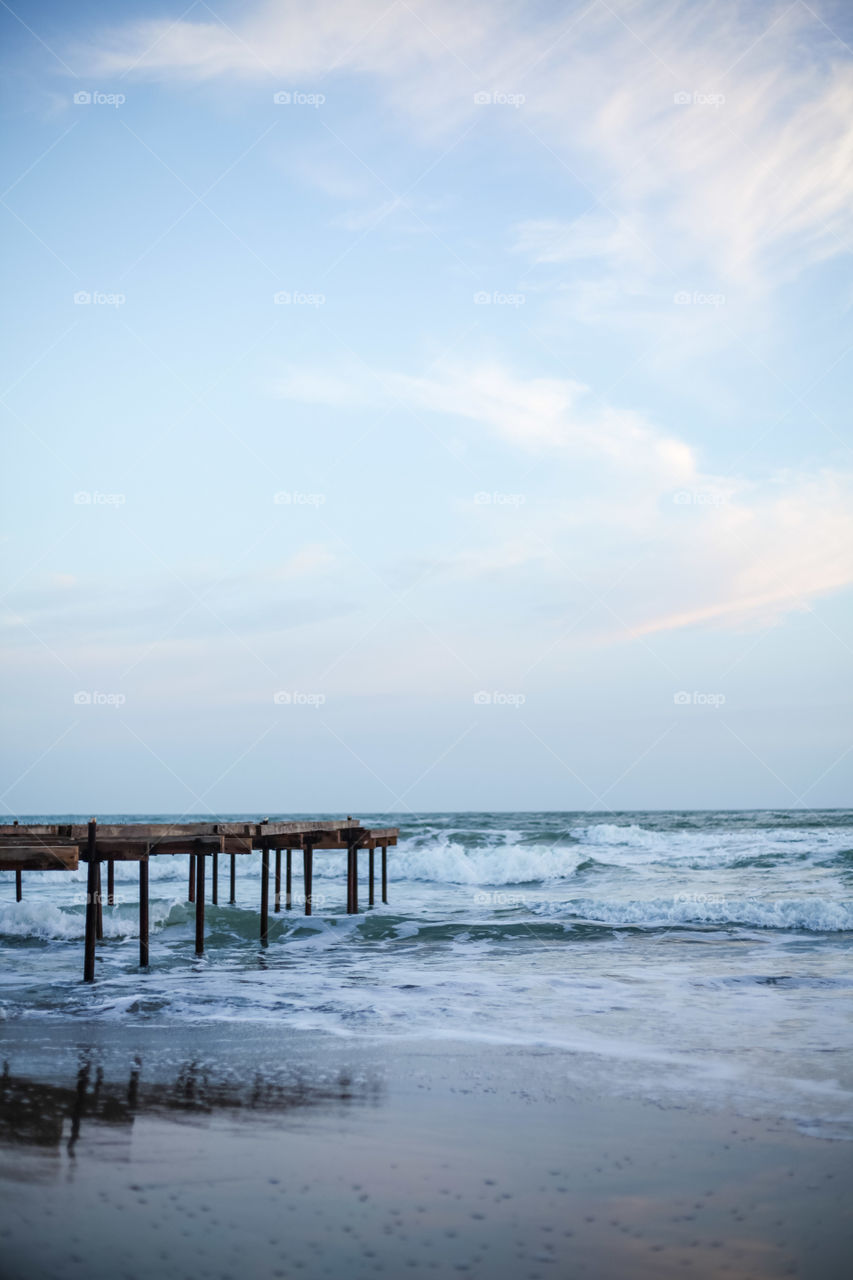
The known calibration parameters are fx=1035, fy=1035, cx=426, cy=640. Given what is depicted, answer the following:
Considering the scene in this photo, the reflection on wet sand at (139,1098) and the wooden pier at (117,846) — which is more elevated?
the wooden pier at (117,846)

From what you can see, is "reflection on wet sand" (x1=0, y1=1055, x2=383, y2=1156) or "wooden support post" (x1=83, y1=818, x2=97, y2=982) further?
"wooden support post" (x1=83, y1=818, x2=97, y2=982)

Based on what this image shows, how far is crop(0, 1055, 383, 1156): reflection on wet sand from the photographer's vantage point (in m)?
7.53

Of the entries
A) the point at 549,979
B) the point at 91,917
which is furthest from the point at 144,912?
the point at 549,979

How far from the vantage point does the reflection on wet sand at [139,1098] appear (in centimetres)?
753

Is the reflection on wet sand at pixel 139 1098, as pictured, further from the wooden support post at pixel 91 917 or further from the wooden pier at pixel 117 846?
the wooden pier at pixel 117 846

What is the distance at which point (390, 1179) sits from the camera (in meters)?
6.45

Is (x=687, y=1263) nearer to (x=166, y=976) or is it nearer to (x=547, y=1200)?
(x=547, y=1200)

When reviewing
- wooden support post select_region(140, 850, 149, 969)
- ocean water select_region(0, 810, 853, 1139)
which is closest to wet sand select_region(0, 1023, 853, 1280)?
ocean water select_region(0, 810, 853, 1139)

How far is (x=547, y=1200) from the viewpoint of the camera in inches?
241

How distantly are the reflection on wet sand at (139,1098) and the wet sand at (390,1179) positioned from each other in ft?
0.10

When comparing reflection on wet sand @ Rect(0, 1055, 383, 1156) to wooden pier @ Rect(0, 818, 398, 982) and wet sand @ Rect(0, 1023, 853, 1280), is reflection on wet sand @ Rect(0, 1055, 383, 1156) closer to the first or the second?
wet sand @ Rect(0, 1023, 853, 1280)

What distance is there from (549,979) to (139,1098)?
8290 mm

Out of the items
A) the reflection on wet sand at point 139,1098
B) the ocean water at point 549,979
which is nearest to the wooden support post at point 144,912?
the ocean water at point 549,979

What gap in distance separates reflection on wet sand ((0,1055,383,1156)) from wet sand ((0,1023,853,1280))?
1.2 inches
